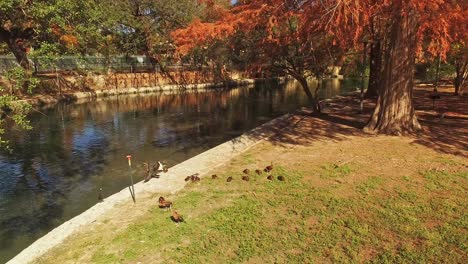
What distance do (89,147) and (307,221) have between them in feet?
43.7

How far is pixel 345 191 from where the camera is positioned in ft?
30.1

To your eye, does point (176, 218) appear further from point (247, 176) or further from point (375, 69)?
point (375, 69)

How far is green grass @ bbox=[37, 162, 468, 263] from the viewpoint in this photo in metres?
6.57

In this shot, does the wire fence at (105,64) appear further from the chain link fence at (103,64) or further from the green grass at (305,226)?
the green grass at (305,226)

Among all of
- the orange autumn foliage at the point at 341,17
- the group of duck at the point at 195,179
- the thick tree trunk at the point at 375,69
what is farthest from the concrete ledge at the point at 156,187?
the thick tree trunk at the point at 375,69

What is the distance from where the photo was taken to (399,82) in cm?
1436

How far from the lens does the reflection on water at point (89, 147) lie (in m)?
10.6

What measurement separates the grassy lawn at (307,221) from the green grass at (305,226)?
0.02m

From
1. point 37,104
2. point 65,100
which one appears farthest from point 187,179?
point 65,100

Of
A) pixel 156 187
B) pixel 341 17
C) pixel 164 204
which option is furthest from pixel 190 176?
pixel 341 17

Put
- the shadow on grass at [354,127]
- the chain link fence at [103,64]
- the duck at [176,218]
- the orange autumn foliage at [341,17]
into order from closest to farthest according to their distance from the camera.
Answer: the duck at [176,218] < the orange autumn foliage at [341,17] < the shadow on grass at [354,127] < the chain link fence at [103,64]

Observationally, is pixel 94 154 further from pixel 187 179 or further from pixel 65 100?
pixel 65 100

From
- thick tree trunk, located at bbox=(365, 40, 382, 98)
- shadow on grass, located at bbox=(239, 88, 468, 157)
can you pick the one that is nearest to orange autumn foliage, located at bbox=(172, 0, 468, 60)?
shadow on grass, located at bbox=(239, 88, 468, 157)

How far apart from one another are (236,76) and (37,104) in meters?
32.7
